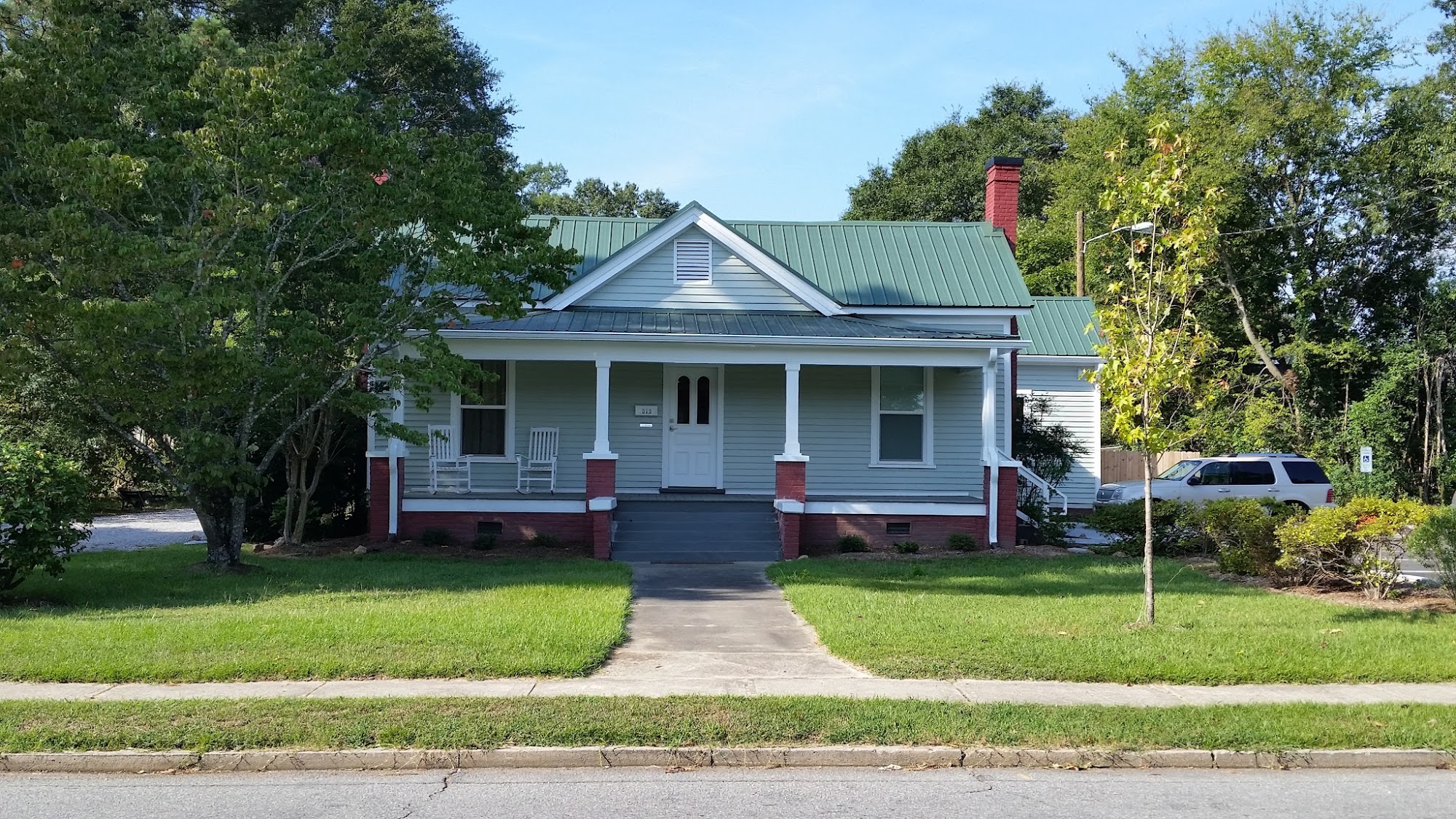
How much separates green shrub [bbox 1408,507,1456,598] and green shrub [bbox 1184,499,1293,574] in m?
1.84

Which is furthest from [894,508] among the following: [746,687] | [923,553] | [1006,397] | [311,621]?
[311,621]

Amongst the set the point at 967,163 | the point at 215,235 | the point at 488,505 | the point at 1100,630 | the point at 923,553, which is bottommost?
the point at 1100,630

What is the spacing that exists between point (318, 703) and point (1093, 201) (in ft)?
105

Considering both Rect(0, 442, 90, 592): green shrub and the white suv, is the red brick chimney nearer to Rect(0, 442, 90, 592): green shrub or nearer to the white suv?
the white suv

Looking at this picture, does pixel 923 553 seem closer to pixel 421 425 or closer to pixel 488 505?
pixel 488 505

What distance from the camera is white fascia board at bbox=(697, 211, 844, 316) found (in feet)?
60.6

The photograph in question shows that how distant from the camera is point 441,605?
1135 cm

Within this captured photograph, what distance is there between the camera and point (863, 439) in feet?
63.0

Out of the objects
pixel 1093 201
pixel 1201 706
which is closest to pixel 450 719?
pixel 1201 706

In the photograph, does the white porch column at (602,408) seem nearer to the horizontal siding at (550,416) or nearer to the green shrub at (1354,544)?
the horizontal siding at (550,416)

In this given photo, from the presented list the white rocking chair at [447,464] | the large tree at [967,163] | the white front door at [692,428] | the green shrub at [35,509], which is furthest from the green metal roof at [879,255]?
the large tree at [967,163]

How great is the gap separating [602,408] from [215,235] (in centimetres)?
611

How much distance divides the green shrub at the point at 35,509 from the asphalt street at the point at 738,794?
5.23 m

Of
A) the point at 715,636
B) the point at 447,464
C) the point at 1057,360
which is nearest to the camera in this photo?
the point at 715,636
